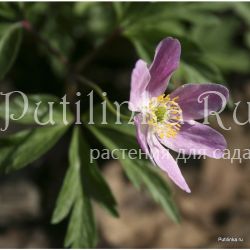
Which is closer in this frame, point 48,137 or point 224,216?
point 48,137

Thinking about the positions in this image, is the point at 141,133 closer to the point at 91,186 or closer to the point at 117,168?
the point at 91,186

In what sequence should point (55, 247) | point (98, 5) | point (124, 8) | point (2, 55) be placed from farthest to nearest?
point (98, 5) < point (55, 247) < point (124, 8) < point (2, 55)

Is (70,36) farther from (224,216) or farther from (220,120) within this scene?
(224,216)

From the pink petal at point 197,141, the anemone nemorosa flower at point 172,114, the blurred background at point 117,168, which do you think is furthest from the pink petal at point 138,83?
the blurred background at point 117,168

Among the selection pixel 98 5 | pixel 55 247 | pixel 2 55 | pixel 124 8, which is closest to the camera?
pixel 2 55

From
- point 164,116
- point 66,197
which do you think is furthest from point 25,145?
point 164,116

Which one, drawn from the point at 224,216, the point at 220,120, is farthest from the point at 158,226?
the point at 220,120
